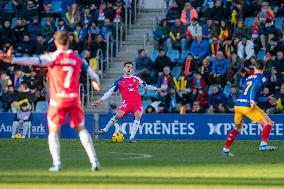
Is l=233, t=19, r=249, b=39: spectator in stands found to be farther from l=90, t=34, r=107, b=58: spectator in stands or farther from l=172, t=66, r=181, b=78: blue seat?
l=90, t=34, r=107, b=58: spectator in stands

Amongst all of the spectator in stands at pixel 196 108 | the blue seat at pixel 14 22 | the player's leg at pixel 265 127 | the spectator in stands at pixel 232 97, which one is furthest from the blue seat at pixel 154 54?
the player's leg at pixel 265 127

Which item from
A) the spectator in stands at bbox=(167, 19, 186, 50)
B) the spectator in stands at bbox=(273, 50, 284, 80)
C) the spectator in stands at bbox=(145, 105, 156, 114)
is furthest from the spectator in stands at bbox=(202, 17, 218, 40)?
the spectator in stands at bbox=(145, 105, 156, 114)

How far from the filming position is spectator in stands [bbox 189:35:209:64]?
3384 cm

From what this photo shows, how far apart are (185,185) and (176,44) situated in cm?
2054

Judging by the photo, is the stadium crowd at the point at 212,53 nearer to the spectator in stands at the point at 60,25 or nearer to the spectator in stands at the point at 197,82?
the spectator in stands at the point at 197,82

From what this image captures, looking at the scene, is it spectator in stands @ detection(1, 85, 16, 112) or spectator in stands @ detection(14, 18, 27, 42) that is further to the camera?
spectator in stands @ detection(14, 18, 27, 42)

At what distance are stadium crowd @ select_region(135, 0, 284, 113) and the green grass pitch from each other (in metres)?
6.72

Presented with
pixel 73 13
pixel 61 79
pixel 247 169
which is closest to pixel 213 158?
pixel 247 169

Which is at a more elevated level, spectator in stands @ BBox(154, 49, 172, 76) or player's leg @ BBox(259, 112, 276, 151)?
spectator in stands @ BBox(154, 49, 172, 76)

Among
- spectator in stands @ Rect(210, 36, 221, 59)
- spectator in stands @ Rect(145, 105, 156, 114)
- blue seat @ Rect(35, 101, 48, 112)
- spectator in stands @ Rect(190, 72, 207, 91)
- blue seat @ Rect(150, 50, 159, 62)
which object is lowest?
blue seat @ Rect(35, 101, 48, 112)

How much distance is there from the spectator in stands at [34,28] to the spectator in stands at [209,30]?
6.75 meters

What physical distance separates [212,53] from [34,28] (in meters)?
7.74

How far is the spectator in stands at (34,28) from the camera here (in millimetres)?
37531

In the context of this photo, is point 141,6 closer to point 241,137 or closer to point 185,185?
point 241,137
